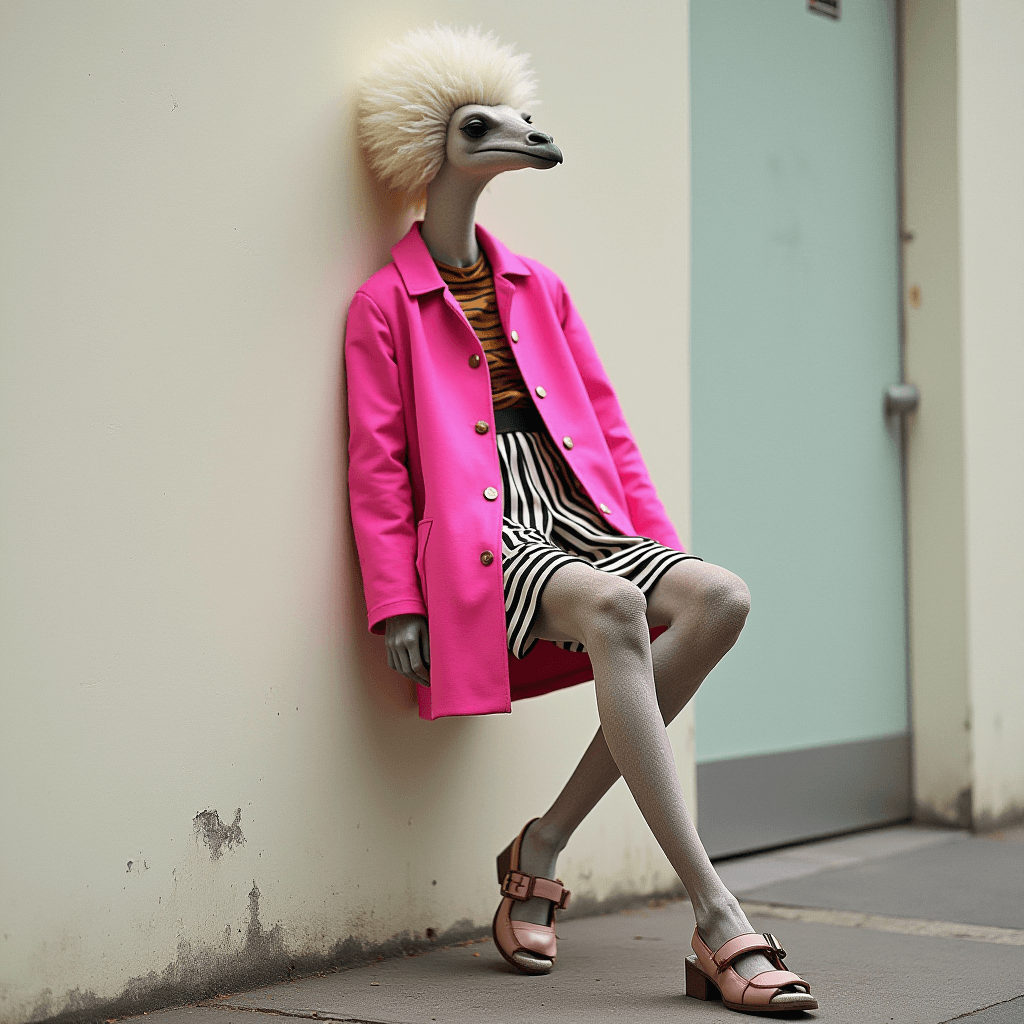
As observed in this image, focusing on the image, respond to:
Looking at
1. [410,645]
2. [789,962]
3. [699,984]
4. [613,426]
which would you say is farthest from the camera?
[613,426]

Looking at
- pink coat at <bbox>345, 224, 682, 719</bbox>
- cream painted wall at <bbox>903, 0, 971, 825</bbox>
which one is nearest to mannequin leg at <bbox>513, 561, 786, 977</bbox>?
pink coat at <bbox>345, 224, 682, 719</bbox>

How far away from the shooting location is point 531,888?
2.45 metres

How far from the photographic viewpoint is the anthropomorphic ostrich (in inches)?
89.4

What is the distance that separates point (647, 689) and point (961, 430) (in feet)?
7.77

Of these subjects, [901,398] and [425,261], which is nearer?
[425,261]

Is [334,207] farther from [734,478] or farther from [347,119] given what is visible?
[734,478]

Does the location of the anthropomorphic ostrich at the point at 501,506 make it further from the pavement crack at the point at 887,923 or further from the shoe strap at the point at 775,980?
the pavement crack at the point at 887,923

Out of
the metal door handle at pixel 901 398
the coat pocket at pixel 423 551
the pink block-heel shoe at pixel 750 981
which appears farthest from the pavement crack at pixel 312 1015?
the metal door handle at pixel 901 398

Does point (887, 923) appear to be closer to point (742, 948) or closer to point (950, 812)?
point (742, 948)

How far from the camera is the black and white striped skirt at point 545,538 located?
237 cm

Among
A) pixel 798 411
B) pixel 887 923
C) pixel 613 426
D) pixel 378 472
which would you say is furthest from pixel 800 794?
pixel 378 472

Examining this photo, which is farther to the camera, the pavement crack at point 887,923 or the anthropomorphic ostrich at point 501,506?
the pavement crack at point 887,923

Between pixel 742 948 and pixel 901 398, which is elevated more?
pixel 901 398

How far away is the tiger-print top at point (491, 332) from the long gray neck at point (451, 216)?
0.03m
